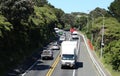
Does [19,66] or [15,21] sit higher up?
[15,21]

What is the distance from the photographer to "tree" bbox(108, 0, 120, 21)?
114m

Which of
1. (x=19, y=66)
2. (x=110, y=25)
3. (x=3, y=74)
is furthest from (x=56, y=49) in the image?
(x=3, y=74)

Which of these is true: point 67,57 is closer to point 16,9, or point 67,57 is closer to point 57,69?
point 57,69

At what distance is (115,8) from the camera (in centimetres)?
11556

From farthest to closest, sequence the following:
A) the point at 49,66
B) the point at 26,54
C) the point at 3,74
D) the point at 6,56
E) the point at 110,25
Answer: the point at 110,25 < the point at 26,54 < the point at 49,66 < the point at 6,56 < the point at 3,74

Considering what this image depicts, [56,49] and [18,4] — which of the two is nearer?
[18,4]

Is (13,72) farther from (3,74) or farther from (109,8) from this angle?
(109,8)

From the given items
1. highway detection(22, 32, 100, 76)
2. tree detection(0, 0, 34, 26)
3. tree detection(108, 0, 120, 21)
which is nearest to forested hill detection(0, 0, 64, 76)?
tree detection(0, 0, 34, 26)

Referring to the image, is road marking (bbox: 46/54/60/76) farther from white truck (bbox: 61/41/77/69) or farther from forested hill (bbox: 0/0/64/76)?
forested hill (bbox: 0/0/64/76)

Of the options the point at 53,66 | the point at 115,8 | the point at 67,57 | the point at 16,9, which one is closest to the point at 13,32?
the point at 16,9

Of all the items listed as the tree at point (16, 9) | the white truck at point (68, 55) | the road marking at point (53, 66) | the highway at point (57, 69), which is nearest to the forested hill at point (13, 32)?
the tree at point (16, 9)

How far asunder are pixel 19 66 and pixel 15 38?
22.0 feet

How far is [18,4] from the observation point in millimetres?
56062

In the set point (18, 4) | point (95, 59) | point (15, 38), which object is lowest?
point (95, 59)
